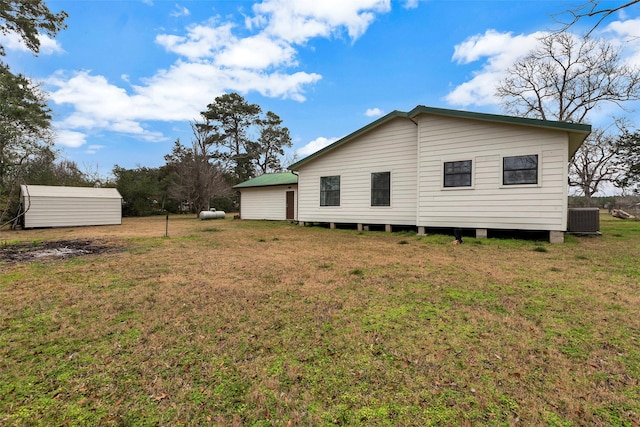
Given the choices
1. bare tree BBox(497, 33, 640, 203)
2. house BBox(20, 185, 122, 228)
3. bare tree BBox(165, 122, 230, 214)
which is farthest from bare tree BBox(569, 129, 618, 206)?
house BBox(20, 185, 122, 228)

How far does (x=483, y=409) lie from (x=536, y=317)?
5.83 ft

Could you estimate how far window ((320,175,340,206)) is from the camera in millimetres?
11594

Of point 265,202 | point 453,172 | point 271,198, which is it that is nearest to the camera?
point 453,172

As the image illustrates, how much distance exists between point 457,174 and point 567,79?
1735 centimetres

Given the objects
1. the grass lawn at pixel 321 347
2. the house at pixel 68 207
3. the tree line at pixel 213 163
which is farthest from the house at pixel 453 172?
the house at pixel 68 207

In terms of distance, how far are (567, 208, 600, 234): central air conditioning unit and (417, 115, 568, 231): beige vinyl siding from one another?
9.26ft

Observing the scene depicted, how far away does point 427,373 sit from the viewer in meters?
1.96

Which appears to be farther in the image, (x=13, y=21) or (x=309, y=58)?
(x=309, y=58)

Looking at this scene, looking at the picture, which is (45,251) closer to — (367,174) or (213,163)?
(367,174)

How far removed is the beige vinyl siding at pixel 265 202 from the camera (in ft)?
54.9

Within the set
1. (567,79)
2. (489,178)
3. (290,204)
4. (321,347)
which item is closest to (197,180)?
(290,204)

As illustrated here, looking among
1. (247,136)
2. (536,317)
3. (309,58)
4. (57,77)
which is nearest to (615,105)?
(309,58)

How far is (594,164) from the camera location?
21.8m

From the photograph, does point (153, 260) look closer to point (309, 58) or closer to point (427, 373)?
point (427, 373)
